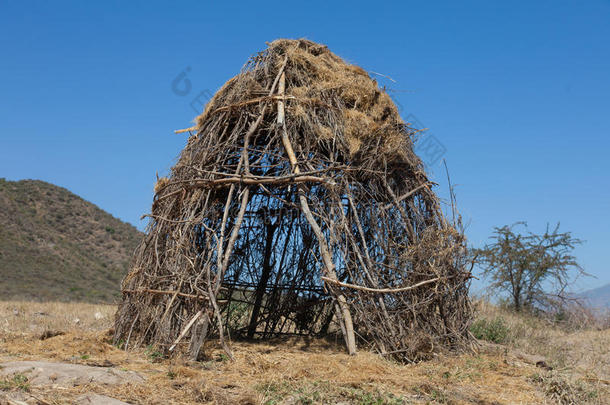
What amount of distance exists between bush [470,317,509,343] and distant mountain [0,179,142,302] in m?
17.3

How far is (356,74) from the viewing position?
28.2 feet

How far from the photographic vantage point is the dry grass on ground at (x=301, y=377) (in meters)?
4.81

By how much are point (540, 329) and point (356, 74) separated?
6651 mm

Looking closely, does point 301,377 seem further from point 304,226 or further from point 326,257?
point 304,226

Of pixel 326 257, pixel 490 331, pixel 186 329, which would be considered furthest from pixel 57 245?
pixel 326 257

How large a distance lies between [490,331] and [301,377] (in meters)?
4.85

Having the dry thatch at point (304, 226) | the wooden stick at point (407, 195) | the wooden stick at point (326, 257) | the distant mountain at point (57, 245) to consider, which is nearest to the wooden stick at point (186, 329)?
the dry thatch at point (304, 226)

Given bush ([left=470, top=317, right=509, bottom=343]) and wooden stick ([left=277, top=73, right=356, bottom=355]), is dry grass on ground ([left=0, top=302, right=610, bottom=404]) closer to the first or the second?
wooden stick ([left=277, top=73, right=356, bottom=355])

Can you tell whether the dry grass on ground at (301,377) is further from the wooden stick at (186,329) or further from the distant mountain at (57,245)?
the distant mountain at (57,245)

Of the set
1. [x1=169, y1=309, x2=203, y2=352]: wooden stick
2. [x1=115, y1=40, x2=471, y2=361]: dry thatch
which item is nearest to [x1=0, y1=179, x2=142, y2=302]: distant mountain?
[x1=115, y1=40, x2=471, y2=361]: dry thatch

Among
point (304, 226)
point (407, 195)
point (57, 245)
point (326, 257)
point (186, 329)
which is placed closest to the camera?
point (186, 329)

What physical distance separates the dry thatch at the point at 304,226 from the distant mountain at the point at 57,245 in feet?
52.2

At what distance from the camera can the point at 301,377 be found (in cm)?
547

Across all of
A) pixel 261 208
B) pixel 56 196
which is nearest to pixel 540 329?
pixel 261 208
